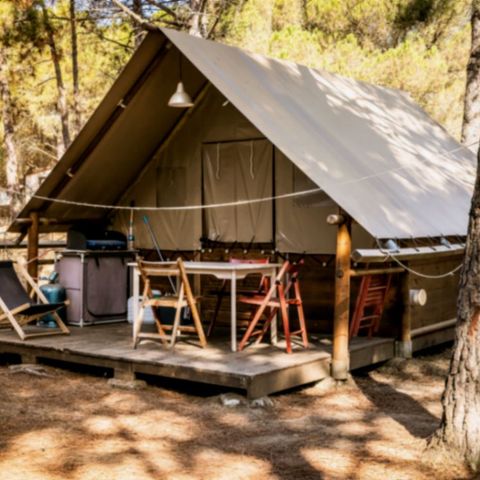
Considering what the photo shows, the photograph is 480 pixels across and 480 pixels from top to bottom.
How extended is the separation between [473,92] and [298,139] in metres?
5.54

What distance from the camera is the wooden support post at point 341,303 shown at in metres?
5.80

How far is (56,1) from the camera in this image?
1367cm

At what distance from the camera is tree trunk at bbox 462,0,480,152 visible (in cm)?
1052

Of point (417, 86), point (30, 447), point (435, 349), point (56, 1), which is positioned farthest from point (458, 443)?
point (56, 1)

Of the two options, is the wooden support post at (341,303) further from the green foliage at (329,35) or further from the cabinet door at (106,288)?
the green foliage at (329,35)

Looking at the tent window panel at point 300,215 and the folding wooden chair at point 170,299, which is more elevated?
Answer: the tent window panel at point 300,215

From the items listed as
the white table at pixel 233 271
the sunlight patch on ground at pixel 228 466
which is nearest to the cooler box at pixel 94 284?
the white table at pixel 233 271

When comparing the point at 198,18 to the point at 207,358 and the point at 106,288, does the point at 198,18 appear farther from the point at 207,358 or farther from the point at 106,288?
the point at 207,358

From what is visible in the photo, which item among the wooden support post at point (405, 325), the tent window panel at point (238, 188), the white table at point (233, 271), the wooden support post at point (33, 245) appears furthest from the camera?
the wooden support post at point (33, 245)

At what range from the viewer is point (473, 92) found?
10750 millimetres

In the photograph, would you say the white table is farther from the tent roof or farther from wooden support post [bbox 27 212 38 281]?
wooden support post [bbox 27 212 38 281]

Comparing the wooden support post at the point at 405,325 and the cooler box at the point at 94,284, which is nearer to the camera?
the wooden support post at the point at 405,325

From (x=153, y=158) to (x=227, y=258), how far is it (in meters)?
1.28

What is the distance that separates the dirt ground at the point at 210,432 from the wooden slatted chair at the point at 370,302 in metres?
0.52
